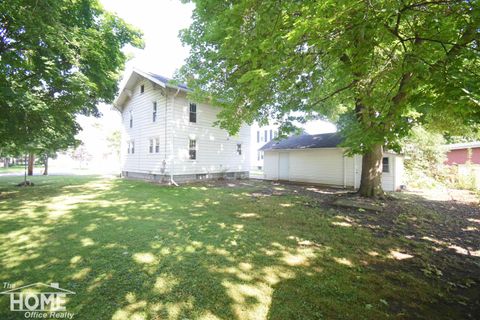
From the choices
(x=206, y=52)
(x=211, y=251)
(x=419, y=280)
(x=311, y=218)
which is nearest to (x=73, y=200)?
(x=211, y=251)

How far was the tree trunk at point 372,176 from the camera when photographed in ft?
31.7

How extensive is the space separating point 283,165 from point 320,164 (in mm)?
3183

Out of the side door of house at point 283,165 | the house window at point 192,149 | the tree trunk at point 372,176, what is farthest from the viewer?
the side door of house at point 283,165

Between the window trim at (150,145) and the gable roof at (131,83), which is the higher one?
the gable roof at (131,83)

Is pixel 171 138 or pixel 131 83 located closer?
pixel 171 138

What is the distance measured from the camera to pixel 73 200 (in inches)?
337

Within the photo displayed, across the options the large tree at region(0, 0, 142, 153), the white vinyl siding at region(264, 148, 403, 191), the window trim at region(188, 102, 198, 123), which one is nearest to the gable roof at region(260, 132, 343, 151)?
the white vinyl siding at region(264, 148, 403, 191)

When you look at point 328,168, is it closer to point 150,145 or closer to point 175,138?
point 175,138

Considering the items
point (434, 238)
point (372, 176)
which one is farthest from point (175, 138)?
point (434, 238)

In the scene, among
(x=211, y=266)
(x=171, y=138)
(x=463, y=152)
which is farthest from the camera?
(x=463, y=152)

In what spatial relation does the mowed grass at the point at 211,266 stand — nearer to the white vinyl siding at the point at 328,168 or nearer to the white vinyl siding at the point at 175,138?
the white vinyl siding at the point at 175,138

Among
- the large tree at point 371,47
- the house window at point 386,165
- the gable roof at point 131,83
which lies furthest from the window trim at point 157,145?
the house window at point 386,165

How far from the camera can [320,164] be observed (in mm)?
15523

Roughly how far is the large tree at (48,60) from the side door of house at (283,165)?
41.4 feet
